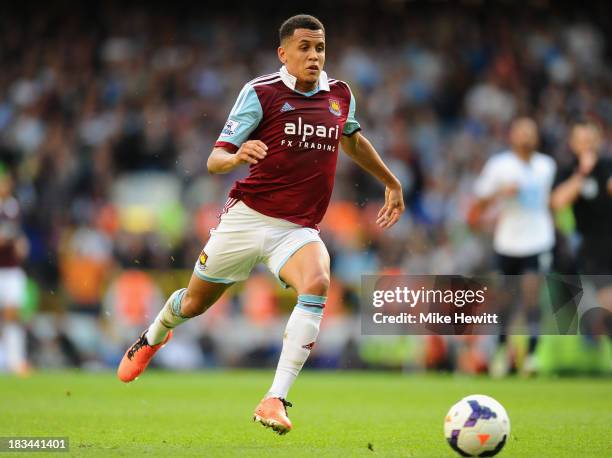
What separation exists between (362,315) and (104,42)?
28.9 ft

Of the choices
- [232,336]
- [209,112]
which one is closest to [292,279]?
[232,336]

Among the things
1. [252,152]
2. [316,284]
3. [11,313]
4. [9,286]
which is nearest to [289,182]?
[316,284]

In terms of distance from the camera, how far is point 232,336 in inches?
591

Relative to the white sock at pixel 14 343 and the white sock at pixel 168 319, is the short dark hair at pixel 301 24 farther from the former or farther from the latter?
the white sock at pixel 14 343

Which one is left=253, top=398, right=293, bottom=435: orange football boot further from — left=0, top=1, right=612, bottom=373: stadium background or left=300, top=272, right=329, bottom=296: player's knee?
left=0, top=1, right=612, bottom=373: stadium background

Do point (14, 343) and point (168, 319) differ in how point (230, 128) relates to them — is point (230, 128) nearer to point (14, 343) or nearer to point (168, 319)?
point (168, 319)

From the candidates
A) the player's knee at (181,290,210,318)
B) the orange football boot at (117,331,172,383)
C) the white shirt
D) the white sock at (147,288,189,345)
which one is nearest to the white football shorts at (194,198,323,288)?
the player's knee at (181,290,210,318)

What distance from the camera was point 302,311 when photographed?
6621 millimetres

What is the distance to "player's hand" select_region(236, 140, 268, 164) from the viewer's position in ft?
20.1

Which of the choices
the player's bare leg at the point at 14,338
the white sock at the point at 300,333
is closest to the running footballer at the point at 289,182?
the white sock at the point at 300,333

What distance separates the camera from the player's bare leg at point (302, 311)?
649 centimetres

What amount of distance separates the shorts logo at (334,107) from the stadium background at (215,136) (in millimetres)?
6741

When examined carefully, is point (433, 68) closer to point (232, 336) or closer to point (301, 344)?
point (232, 336)

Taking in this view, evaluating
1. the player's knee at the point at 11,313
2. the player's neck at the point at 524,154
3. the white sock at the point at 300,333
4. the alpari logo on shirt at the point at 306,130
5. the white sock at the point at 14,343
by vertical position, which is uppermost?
the player's neck at the point at 524,154
